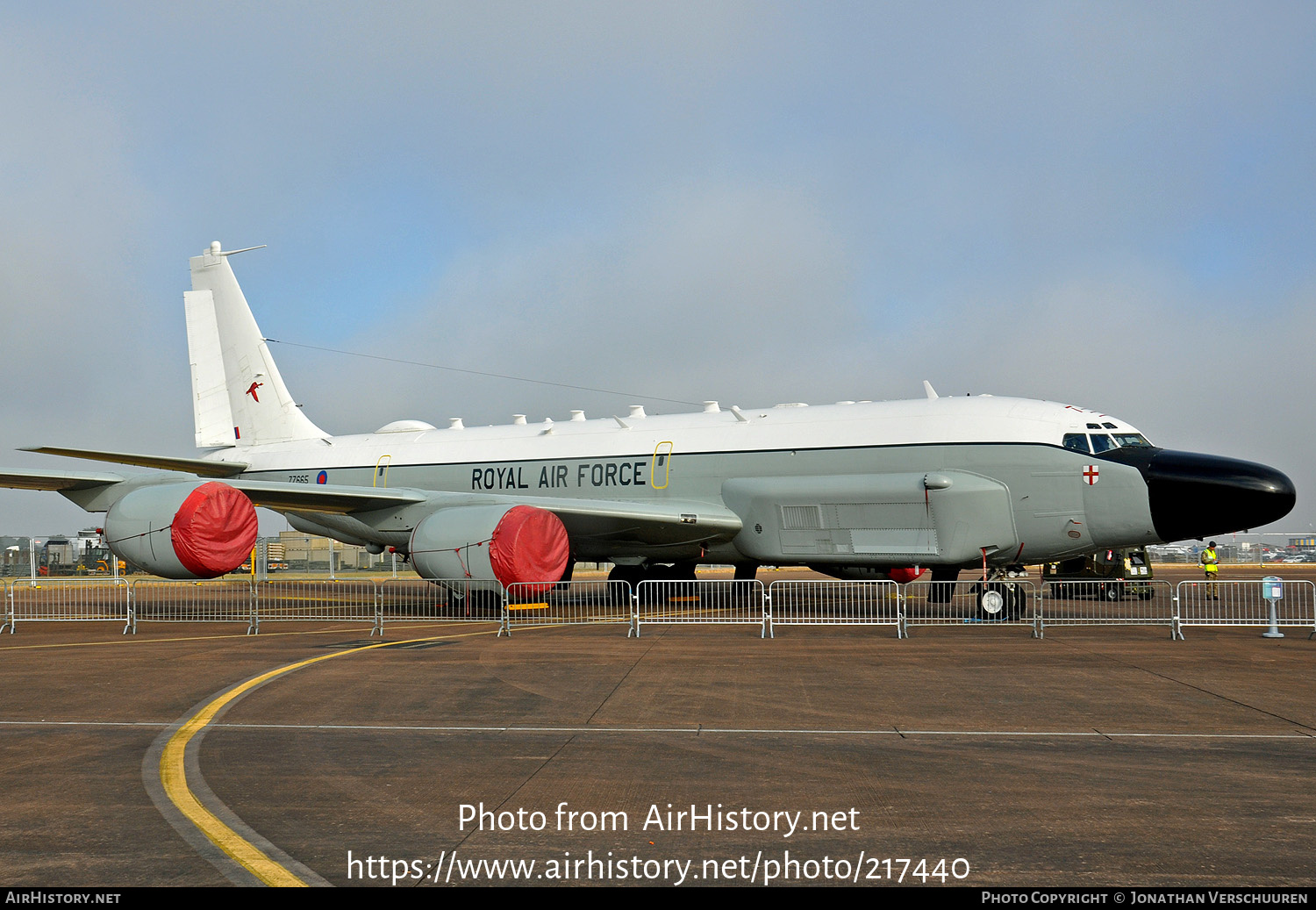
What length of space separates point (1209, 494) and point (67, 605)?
82.4 ft

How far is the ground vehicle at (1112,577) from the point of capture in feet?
85.0

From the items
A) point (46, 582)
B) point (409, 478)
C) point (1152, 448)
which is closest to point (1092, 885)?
point (1152, 448)

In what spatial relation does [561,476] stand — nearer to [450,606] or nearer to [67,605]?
[450,606]

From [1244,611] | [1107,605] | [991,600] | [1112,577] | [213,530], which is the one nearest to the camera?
[991,600]

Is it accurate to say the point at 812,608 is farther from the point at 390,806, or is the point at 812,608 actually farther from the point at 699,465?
the point at 390,806

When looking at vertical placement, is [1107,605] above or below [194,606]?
below

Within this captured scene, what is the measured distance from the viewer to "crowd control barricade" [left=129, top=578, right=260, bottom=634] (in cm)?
1823

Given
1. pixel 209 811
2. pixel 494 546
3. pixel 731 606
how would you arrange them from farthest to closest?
pixel 731 606, pixel 494 546, pixel 209 811

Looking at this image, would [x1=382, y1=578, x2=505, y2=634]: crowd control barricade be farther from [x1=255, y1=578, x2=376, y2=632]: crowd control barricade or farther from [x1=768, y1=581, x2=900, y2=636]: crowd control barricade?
[x1=768, y1=581, x2=900, y2=636]: crowd control barricade

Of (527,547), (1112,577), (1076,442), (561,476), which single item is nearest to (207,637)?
(527,547)

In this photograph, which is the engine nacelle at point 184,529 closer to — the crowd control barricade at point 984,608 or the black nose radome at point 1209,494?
the crowd control barricade at point 984,608

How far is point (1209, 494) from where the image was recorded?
635 inches

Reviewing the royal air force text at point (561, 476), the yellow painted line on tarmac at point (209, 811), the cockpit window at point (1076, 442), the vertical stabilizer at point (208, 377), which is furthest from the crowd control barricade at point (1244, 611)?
the vertical stabilizer at point (208, 377)

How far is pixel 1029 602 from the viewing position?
23.8 metres
